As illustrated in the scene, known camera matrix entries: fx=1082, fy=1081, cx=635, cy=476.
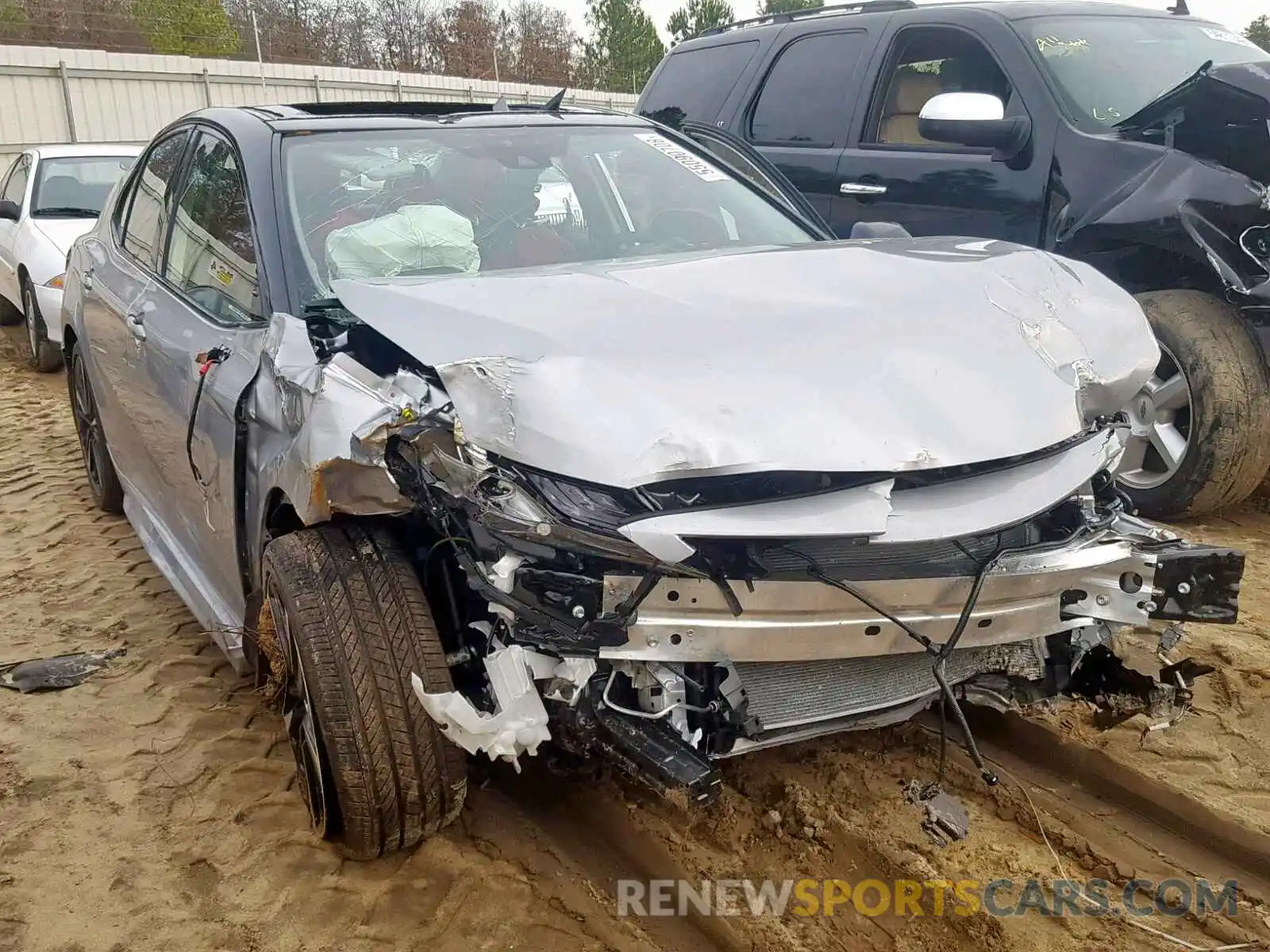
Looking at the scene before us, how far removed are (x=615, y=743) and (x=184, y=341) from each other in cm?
198

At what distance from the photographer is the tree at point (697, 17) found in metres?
39.7

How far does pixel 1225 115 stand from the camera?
4293mm

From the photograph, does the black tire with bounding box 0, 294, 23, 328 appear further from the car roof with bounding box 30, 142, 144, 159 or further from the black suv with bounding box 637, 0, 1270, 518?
the black suv with bounding box 637, 0, 1270, 518

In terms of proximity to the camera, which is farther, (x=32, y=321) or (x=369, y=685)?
(x=32, y=321)

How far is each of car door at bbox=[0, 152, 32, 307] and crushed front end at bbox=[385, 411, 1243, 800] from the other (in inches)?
314

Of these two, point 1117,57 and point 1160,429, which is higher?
point 1117,57

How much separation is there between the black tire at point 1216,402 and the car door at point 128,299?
154 inches

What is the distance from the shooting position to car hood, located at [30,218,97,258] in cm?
803

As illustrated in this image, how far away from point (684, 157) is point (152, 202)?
2048 mm

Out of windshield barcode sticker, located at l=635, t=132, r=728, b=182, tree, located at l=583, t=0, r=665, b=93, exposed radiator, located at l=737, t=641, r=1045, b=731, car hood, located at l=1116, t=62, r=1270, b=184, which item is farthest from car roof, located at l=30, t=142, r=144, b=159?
tree, located at l=583, t=0, r=665, b=93

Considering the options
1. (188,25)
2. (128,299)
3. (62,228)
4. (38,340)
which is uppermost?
(188,25)

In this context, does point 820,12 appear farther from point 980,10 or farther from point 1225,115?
point 1225,115

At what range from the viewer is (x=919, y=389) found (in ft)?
7.23

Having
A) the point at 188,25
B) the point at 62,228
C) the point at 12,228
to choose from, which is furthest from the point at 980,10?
the point at 188,25
